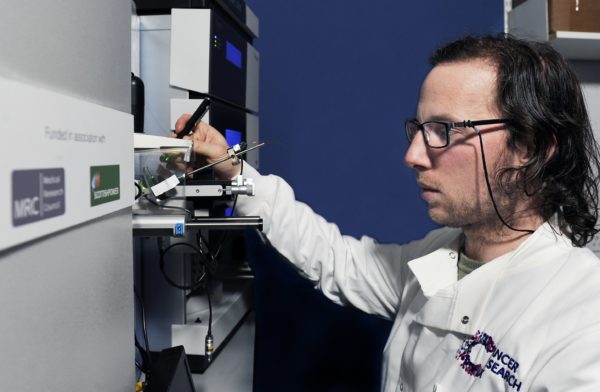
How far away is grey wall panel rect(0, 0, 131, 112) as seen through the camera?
1.17 feet

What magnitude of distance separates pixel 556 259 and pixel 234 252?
4.04 feet

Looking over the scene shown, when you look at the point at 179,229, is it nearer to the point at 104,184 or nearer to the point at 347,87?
the point at 104,184

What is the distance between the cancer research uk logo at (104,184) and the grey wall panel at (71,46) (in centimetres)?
7

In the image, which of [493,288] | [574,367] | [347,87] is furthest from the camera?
[347,87]

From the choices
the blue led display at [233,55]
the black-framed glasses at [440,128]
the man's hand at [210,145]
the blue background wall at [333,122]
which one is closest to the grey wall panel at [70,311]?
the man's hand at [210,145]

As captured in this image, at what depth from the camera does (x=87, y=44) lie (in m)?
0.49

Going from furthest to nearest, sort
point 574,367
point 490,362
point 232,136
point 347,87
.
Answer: point 347,87
point 232,136
point 490,362
point 574,367

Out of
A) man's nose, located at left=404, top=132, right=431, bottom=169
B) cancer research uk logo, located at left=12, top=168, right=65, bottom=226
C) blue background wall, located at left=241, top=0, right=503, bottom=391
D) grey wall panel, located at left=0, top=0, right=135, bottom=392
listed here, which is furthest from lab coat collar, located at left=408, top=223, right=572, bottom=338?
blue background wall, located at left=241, top=0, right=503, bottom=391

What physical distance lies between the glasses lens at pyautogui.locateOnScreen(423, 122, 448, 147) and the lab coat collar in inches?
10.0

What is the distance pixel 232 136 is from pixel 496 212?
2.55 feet

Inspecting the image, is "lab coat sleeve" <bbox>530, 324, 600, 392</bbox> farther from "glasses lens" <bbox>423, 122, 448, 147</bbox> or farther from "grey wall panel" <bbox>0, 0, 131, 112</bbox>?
"grey wall panel" <bbox>0, 0, 131, 112</bbox>

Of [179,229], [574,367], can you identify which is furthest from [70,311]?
[574,367]

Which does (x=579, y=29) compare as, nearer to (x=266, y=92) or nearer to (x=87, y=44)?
(x=266, y=92)

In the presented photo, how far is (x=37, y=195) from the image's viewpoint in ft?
1.21
